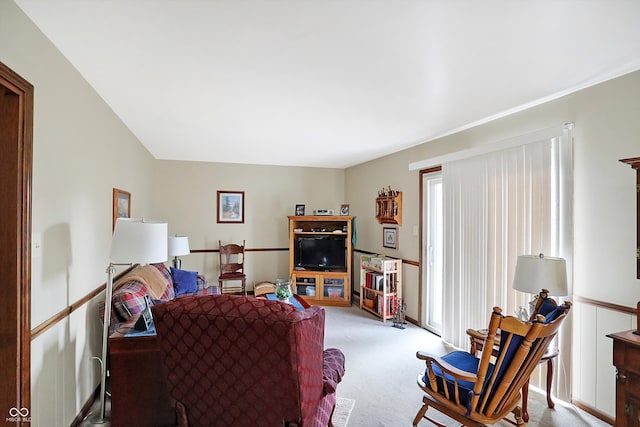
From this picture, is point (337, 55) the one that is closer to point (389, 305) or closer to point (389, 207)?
point (389, 207)

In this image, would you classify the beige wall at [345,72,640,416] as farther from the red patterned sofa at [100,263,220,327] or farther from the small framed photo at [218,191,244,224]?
the small framed photo at [218,191,244,224]

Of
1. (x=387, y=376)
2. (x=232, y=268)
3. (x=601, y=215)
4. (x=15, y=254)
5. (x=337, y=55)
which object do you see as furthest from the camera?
(x=232, y=268)

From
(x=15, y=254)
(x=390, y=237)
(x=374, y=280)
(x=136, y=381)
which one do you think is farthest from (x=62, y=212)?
(x=390, y=237)

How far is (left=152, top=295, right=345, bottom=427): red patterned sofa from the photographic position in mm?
1650

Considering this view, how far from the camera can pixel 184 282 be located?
438 centimetres

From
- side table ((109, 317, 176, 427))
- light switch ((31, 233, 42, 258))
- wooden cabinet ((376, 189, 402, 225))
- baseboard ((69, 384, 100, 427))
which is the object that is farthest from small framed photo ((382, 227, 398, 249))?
light switch ((31, 233, 42, 258))

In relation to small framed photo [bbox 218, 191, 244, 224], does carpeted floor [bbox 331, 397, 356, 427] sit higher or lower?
lower

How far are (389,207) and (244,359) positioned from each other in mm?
3613

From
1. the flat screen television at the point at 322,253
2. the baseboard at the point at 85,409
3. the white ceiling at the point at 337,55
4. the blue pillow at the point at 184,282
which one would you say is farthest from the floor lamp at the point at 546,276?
the blue pillow at the point at 184,282

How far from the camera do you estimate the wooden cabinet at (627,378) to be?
1709 millimetres

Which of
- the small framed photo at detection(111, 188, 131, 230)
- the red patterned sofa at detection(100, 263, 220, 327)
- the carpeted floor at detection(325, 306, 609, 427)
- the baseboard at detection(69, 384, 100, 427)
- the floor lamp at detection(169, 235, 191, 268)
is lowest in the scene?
the carpeted floor at detection(325, 306, 609, 427)

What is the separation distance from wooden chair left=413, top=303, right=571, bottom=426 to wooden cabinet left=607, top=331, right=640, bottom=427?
31 centimetres

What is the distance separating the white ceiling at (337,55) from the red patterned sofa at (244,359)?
1.44 m

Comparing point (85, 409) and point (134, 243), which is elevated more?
point (134, 243)
